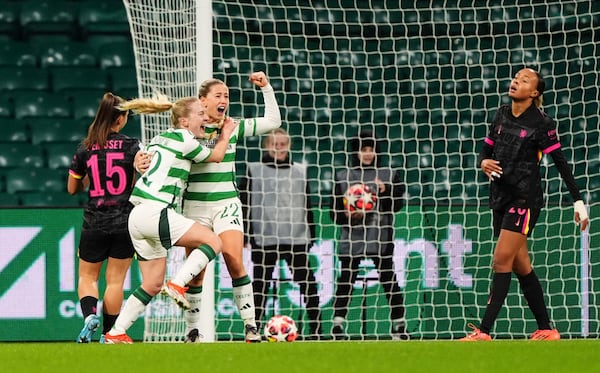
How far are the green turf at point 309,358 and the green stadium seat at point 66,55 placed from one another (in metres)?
7.01

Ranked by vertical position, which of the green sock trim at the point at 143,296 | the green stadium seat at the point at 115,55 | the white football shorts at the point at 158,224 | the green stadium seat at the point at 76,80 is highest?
the green stadium seat at the point at 115,55

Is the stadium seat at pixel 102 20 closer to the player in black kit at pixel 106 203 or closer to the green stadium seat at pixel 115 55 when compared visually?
the green stadium seat at pixel 115 55

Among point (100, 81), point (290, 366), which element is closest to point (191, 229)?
point (290, 366)

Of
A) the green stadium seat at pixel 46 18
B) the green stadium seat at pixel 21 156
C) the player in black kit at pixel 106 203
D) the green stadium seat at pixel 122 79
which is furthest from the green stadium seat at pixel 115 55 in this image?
the player in black kit at pixel 106 203

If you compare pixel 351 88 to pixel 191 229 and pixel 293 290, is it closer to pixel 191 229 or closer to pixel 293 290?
pixel 293 290

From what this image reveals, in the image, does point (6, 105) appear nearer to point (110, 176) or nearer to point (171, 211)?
point (110, 176)

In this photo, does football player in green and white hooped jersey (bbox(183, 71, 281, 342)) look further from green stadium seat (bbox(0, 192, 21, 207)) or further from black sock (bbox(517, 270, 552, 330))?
green stadium seat (bbox(0, 192, 21, 207))

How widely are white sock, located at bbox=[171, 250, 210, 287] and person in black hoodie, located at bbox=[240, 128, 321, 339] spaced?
8.26 feet

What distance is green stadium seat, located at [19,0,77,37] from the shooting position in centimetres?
1305

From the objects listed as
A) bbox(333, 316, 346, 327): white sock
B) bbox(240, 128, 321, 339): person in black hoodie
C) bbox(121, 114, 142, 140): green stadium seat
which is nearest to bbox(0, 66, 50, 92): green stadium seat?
bbox(121, 114, 142, 140): green stadium seat

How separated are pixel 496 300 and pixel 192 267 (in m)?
2.02

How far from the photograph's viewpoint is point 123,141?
7.22 meters

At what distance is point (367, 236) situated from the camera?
9.15 m

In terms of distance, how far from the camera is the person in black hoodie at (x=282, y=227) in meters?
9.08
